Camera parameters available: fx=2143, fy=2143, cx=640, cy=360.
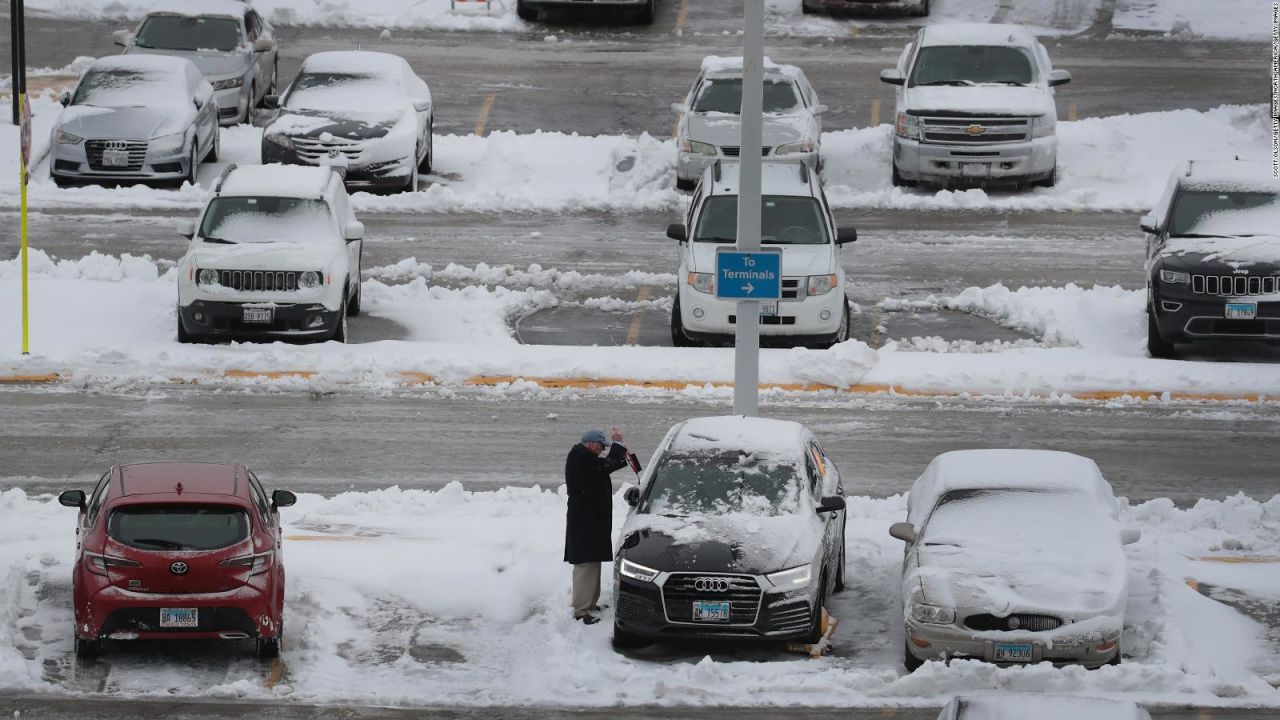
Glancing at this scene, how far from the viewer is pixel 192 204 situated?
98.9 ft

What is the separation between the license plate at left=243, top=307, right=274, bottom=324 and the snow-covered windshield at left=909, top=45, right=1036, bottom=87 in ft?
40.2

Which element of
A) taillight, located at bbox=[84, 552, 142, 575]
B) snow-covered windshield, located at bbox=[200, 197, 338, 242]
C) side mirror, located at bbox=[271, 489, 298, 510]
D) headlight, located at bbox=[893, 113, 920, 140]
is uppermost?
taillight, located at bbox=[84, 552, 142, 575]

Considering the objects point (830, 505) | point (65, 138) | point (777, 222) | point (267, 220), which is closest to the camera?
point (830, 505)

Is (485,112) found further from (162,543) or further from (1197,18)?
(162,543)

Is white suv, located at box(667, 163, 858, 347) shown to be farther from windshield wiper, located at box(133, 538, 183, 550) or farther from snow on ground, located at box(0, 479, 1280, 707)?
windshield wiper, located at box(133, 538, 183, 550)

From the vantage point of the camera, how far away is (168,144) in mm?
30641

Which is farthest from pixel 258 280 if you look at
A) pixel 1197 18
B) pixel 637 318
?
pixel 1197 18

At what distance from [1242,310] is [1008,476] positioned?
850cm

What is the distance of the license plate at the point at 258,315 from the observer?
2325 centimetres

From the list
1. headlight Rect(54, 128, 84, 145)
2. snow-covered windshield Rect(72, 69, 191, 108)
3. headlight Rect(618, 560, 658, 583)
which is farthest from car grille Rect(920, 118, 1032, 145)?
headlight Rect(618, 560, 658, 583)

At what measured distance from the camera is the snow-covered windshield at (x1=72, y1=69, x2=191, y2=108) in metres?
31.0

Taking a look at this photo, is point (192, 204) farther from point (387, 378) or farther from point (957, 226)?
point (957, 226)

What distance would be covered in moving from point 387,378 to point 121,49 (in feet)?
58.6

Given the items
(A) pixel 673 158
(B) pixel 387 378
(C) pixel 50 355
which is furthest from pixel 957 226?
(C) pixel 50 355
